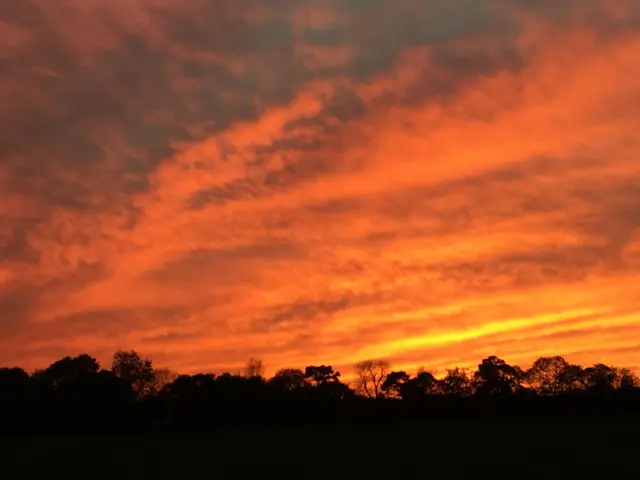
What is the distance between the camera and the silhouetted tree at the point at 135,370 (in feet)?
420

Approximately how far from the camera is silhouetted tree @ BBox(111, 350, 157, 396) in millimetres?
128000

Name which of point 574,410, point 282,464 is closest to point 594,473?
point 282,464

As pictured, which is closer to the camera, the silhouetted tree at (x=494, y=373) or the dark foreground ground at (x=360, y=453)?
the dark foreground ground at (x=360, y=453)

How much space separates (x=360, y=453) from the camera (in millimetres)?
47875

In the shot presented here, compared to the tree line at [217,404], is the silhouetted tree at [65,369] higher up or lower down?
higher up

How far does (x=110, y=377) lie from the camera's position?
80.2 m

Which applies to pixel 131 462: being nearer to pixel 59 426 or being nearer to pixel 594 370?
pixel 59 426

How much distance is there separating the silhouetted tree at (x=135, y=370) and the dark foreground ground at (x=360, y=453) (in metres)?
69.6

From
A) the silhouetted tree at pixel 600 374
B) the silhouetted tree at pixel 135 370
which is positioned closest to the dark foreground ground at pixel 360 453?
the silhouetted tree at pixel 135 370

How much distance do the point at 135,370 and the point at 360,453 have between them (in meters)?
91.2

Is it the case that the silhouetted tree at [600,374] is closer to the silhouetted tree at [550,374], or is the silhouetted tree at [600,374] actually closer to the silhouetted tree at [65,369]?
Result: the silhouetted tree at [550,374]

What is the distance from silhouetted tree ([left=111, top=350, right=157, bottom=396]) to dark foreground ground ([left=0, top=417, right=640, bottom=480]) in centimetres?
6955

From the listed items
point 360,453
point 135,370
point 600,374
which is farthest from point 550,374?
point 360,453

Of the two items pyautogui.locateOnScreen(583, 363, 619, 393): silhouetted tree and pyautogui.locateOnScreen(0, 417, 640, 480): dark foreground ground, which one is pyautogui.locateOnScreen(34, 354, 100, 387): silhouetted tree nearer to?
pyautogui.locateOnScreen(0, 417, 640, 480): dark foreground ground
